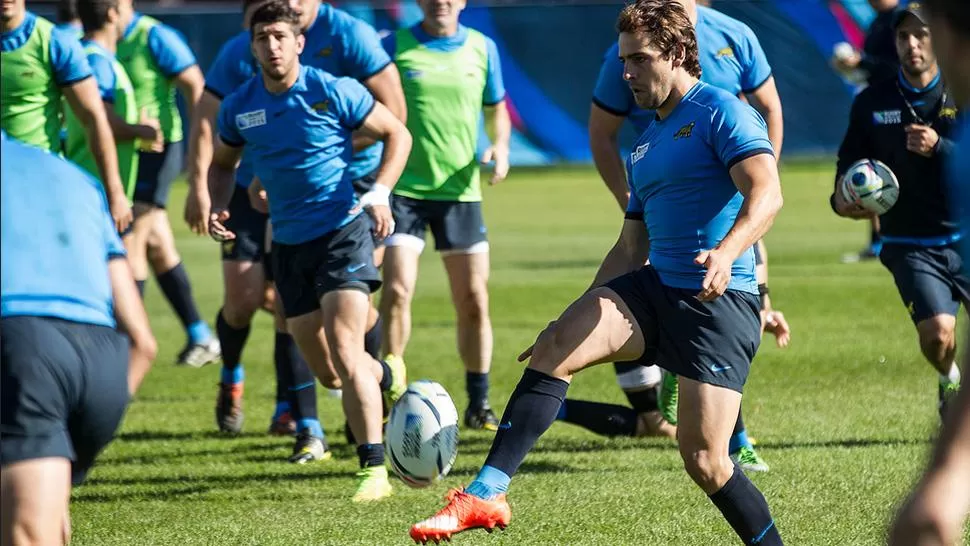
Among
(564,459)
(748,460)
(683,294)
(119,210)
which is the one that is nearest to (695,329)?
(683,294)

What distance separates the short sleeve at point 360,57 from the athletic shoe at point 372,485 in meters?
2.43

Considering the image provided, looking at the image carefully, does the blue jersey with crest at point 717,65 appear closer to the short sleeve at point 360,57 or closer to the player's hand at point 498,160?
the short sleeve at point 360,57

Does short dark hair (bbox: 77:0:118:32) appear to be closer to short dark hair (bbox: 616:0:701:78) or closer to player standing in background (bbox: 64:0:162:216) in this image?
player standing in background (bbox: 64:0:162:216)

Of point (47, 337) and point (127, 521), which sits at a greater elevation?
point (47, 337)

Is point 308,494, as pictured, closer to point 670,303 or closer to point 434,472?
point 434,472

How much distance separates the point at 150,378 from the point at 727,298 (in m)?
6.66

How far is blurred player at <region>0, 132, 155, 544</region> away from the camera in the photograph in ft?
12.9

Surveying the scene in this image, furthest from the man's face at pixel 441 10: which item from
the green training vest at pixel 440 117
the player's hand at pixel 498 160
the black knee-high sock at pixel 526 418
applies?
the black knee-high sock at pixel 526 418

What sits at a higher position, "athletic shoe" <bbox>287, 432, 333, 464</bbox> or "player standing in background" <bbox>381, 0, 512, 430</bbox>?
"player standing in background" <bbox>381, 0, 512, 430</bbox>

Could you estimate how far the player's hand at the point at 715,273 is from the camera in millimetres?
4836

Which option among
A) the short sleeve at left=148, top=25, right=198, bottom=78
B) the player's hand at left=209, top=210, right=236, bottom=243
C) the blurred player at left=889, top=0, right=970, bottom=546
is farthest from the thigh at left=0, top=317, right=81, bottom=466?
the short sleeve at left=148, top=25, right=198, bottom=78

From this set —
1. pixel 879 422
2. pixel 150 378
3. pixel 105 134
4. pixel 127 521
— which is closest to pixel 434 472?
pixel 127 521

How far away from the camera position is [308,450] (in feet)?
25.9

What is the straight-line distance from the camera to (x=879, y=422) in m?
8.35
